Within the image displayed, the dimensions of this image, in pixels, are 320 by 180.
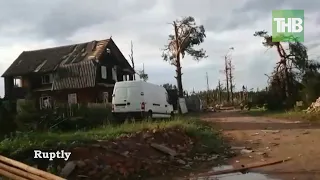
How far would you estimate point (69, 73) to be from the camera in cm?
4019

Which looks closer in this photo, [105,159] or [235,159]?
[105,159]

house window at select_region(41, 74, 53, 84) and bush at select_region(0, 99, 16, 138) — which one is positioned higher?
house window at select_region(41, 74, 53, 84)

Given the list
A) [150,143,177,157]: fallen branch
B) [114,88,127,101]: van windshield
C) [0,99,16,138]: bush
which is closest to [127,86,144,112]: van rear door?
[114,88,127,101]: van windshield

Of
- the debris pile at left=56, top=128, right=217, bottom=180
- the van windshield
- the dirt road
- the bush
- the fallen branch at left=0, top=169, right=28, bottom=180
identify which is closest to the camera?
the fallen branch at left=0, top=169, right=28, bottom=180

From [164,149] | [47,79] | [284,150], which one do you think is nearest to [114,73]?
[47,79]

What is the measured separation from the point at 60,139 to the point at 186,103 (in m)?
30.4

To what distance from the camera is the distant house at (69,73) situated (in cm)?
3984

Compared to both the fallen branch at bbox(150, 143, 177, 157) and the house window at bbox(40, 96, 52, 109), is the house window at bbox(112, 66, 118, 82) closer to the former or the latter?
the house window at bbox(40, 96, 52, 109)

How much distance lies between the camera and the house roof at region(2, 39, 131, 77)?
41944mm

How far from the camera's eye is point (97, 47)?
4319 centimetres

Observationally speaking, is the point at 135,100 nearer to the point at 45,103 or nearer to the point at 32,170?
the point at 45,103

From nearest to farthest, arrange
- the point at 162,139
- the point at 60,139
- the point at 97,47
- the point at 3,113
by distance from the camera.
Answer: the point at 60,139 → the point at 162,139 → the point at 3,113 → the point at 97,47

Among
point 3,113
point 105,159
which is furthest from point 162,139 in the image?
point 3,113

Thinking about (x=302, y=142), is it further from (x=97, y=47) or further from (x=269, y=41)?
(x=97, y=47)
